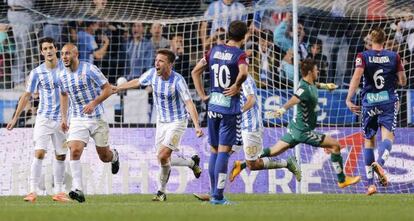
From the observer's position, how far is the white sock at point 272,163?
1794cm

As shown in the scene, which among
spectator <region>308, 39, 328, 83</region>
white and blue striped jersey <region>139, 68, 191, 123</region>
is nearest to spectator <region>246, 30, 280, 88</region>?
spectator <region>308, 39, 328, 83</region>

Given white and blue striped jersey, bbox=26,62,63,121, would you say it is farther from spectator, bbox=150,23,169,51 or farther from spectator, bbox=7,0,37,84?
spectator, bbox=150,23,169,51

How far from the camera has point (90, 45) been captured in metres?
22.0

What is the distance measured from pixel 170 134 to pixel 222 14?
5819 mm

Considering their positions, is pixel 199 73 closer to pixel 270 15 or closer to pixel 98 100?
pixel 98 100

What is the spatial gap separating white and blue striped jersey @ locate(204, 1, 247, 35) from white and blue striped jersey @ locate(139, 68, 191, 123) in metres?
4.80

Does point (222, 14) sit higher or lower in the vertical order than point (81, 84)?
higher

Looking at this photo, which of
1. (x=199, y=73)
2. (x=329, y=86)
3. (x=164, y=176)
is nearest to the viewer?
(x=199, y=73)

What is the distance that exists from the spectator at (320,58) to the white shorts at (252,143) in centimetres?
386

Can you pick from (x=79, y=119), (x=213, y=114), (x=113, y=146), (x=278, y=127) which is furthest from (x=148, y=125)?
(x=213, y=114)

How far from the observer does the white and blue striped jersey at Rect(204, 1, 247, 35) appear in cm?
2126

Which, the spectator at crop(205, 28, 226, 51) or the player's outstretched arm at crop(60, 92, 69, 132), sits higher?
the spectator at crop(205, 28, 226, 51)

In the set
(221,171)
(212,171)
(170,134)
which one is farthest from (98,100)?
(221,171)

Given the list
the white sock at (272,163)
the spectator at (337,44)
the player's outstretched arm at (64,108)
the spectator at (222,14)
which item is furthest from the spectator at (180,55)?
the player's outstretched arm at (64,108)
